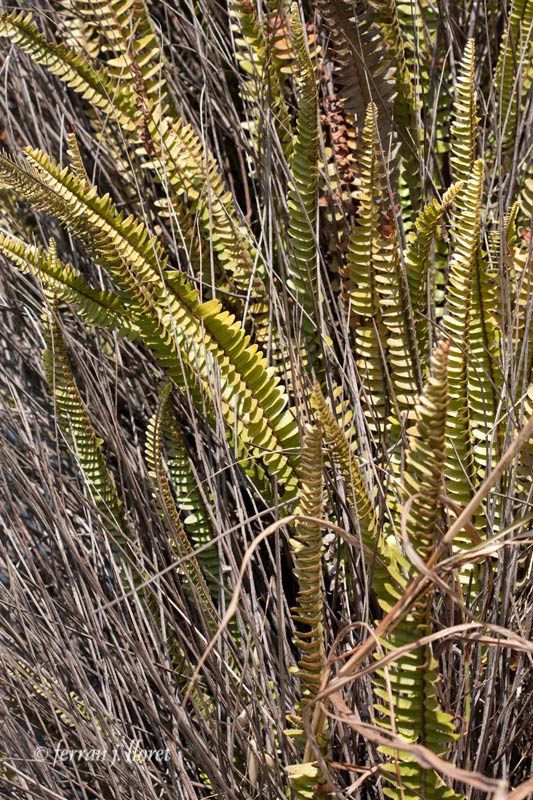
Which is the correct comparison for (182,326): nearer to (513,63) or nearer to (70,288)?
(70,288)

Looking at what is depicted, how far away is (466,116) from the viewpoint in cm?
104

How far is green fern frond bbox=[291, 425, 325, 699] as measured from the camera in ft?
2.21

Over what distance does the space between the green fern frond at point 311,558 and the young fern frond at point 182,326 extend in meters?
0.32

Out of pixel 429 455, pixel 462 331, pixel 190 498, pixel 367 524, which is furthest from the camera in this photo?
pixel 190 498

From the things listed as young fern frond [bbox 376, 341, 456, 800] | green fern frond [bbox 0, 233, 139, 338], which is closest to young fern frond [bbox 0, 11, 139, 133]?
green fern frond [bbox 0, 233, 139, 338]

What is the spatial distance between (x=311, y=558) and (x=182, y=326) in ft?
1.48

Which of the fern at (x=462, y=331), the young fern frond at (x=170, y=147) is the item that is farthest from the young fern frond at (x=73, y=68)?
the fern at (x=462, y=331)

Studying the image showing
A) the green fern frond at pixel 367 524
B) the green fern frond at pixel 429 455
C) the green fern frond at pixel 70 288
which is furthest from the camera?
the green fern frond at pixel 70 288

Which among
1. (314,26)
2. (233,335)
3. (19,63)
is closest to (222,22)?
(314,26)

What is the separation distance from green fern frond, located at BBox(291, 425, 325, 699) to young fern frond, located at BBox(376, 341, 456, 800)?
63mm

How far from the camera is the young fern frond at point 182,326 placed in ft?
3.41

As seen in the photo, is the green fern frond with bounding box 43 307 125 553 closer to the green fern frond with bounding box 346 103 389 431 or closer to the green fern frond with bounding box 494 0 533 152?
the green fern frond with bounding box 346 103 389 431

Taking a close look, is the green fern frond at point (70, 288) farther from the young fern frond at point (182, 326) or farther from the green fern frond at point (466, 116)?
the green fern frond at point (466, 116)

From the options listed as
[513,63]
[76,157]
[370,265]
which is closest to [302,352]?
[370,265]
